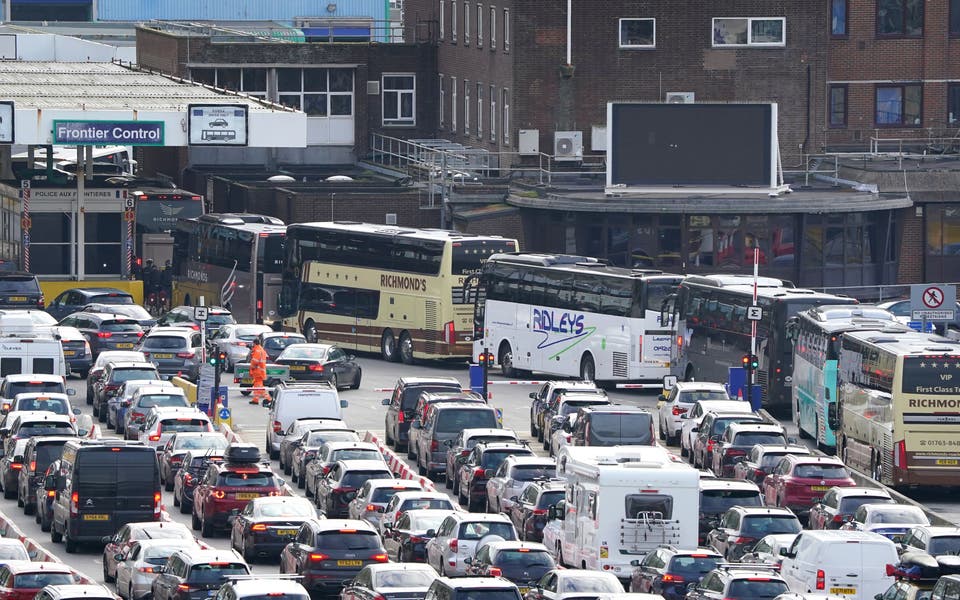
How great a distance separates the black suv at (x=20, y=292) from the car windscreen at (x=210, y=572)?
42.5m

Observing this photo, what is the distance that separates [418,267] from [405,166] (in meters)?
28.7

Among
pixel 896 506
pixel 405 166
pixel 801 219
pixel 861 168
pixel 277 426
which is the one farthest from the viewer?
pixel 405 166

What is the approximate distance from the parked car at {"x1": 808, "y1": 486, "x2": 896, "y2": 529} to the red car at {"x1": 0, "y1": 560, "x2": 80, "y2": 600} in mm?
13303

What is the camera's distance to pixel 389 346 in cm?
6756

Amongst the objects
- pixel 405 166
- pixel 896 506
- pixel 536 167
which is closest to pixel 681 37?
pixel 536 167

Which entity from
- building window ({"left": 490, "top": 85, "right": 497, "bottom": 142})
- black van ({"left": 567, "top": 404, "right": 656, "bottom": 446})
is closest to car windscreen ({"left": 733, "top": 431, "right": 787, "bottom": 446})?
black van ({"left": 567, "top": 404, "right": 656, "bottom": 446})

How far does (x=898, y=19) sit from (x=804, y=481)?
4717 cm

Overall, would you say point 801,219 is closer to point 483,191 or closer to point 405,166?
point 483,191

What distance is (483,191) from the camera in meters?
80.1

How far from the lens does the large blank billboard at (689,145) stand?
76.4 metres

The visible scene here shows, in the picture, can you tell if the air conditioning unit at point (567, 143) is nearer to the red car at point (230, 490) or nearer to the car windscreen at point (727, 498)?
the red car at point (230, 490)

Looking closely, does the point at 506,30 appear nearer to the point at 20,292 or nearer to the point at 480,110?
the point at 480,110

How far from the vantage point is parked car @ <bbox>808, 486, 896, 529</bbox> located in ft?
123

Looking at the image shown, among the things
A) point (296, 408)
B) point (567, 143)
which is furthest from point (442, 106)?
point (296, 408)
